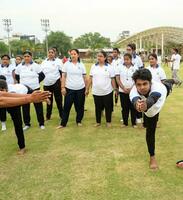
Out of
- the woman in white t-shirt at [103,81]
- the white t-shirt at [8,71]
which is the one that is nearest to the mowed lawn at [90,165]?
the woman in white t-shirt at [103,81]

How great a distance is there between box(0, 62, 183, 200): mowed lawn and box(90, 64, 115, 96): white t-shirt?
86 centimetres

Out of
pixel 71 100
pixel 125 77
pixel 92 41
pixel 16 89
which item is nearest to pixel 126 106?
pixel 125 77

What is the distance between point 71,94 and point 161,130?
2143mm

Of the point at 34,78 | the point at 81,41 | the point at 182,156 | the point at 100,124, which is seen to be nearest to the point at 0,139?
the point at 34,78

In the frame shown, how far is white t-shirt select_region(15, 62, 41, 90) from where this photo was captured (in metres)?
7.32

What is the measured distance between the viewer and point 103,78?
717cm

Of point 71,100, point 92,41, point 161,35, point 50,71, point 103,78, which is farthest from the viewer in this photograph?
point 92,41

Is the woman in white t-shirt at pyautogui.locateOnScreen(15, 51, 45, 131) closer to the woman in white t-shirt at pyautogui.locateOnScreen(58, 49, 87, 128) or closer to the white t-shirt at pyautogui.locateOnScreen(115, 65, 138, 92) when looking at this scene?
the woman in white t-shirt at pyautogui.locateOnScreen(58, 49, 87, 128)

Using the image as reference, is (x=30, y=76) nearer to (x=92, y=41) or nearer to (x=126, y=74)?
(x=126, y=74)

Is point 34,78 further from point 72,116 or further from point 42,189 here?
point 42,189

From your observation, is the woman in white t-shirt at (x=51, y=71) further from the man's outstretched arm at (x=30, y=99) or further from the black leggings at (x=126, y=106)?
the man's outstretched arm at (x=30, y=99)

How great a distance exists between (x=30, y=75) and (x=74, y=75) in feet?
3.22

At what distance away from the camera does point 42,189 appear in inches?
167

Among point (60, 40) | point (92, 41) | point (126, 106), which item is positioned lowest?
point (126, 106)
